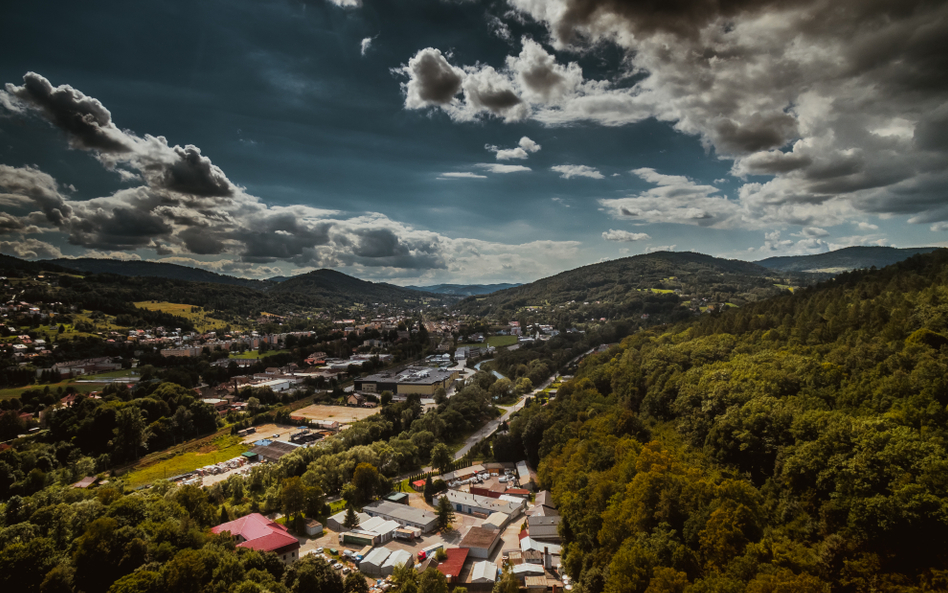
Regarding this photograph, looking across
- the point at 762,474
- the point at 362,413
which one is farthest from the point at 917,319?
the point at 362,413

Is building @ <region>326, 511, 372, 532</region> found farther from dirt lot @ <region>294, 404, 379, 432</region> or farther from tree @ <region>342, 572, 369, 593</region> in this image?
dirt lot @ <region>294, 404, 379, 432</region>

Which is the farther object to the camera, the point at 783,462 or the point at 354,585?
the point at 354,585

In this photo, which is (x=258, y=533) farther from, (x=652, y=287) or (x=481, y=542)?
(x=652, y=287)

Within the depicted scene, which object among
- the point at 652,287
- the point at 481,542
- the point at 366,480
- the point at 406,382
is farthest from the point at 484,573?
the point at 652,287

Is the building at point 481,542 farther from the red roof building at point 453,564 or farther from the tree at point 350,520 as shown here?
the tree at point 350,520

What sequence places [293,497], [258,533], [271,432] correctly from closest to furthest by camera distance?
[258,533] < [293,497] < [271,432]

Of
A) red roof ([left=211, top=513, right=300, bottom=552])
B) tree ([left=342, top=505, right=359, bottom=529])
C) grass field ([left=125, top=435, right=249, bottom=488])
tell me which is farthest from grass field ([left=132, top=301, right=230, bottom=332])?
tree ([left=342, top=505, right=359, bottom=529])
